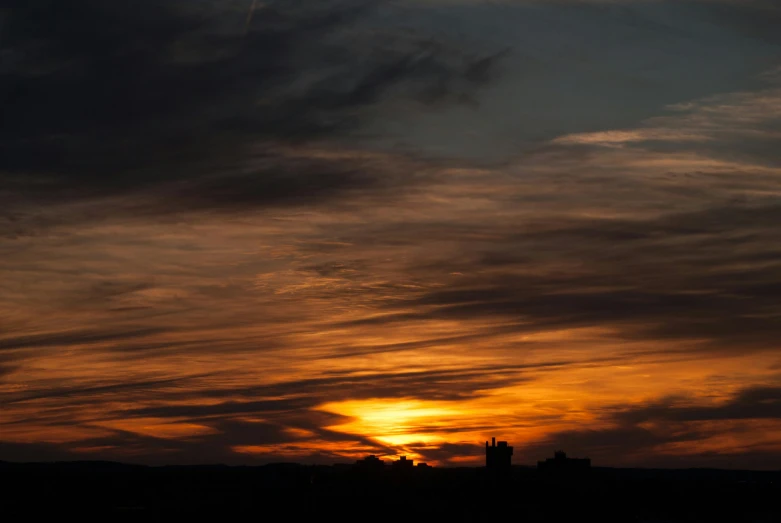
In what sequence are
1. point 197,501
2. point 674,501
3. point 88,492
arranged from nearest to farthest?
1. point 197,501
2. point 88,492
3. point 674,501

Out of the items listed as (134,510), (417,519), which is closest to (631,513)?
(417,519)

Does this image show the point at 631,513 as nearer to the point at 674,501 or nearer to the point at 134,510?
the point at 674,501

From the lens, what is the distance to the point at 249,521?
14325 centimetres

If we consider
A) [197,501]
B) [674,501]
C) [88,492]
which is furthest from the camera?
[674,501]

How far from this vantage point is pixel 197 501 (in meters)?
159

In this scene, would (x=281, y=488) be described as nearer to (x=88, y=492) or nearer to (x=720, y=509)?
(x=88, y=492)

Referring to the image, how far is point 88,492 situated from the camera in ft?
569

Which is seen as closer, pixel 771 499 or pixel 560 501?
pixel 560 501

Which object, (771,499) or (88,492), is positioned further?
(771,499)

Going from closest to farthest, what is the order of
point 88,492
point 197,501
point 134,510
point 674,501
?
point 134,510 < point 197,501 < point 88,492 < point 674,501

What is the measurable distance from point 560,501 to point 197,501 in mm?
51356

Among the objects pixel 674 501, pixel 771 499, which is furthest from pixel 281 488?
pixel 771 499

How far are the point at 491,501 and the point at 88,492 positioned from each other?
196 ft

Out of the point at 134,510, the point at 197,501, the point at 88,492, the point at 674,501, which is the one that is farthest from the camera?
the point at 674,501
